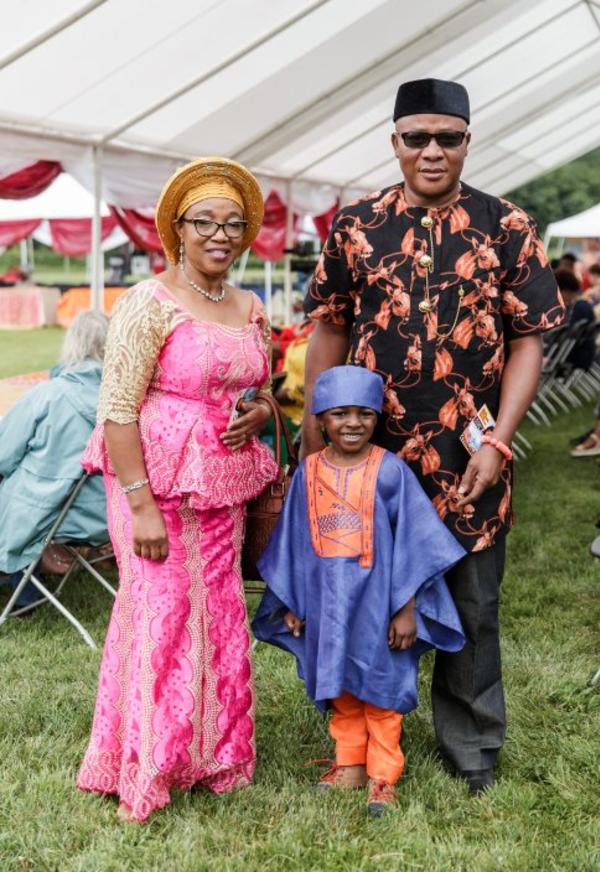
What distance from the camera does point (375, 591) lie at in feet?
9.48

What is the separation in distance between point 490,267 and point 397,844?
155cm

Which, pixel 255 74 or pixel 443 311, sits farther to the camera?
pixel 255 74

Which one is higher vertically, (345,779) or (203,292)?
(203,292)

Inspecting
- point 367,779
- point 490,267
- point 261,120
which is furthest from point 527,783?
point 261,120

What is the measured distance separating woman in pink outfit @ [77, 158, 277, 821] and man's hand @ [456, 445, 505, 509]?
59 centimetres

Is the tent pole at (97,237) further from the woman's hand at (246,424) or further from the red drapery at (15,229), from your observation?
the red drapery at (15,229)

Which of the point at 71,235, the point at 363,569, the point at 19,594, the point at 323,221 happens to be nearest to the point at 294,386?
the point at 19,594

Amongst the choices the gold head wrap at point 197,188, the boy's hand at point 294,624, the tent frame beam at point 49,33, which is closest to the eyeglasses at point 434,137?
the gold head wrap at point 197,188

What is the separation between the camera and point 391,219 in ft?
9.36

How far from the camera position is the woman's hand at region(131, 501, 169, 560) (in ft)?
9.21

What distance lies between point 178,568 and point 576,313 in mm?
8451

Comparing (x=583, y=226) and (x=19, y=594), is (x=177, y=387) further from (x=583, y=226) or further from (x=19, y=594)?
(x=583, y=226)

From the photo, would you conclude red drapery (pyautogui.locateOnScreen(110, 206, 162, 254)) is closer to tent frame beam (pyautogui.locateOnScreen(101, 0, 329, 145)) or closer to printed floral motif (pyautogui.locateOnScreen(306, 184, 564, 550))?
tent frame beam (pyautogui.locateOnScreen(101, 0, 329, 145))

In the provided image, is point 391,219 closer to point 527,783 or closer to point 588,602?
point 527,783
